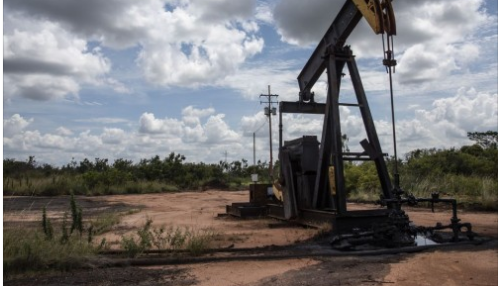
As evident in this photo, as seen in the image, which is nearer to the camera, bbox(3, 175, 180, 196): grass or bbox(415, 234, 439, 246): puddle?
bbox(415, 234, 439, 246): puddle

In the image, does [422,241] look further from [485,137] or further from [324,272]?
[485,137]

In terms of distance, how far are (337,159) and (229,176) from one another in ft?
113

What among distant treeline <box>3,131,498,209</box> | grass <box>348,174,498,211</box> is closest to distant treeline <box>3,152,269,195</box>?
distant treeline <box>3,131,498,209</box>

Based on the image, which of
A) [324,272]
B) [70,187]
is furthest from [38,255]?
[70,187]

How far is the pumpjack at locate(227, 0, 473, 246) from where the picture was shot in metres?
7.53

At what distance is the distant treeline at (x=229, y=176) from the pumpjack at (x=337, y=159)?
20.2ft

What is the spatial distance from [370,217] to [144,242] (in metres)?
4.65

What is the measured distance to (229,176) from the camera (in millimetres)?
43500

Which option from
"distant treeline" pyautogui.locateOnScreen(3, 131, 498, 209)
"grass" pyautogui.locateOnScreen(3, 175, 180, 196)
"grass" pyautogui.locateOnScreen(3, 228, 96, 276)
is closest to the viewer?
"grass" pyautogui.locateOnScreen(3, 228, 96, 276)

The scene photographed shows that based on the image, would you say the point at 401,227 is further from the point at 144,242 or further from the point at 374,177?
the point at 374,177

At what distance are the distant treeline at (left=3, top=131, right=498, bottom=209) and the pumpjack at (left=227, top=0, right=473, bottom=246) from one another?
6.15 m

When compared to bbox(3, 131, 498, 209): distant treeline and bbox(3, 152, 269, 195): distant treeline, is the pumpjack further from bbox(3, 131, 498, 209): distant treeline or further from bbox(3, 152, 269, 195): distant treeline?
bbox(3, 152, 269, 195): distant treeline

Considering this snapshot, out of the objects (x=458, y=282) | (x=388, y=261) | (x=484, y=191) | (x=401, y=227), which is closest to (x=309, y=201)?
(x=401, y=227)

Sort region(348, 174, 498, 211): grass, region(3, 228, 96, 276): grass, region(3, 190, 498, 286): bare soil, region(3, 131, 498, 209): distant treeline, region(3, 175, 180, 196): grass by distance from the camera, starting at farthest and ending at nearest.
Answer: region(3, 175, 180, 196): grass, region(3, 131, 498, 209): distant treeline, region(348, 174, 498, 211): grass, region(3, 228, 96, 276): grass, region(3, 190, 498, 286): bare soil
